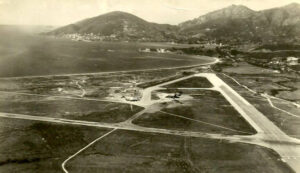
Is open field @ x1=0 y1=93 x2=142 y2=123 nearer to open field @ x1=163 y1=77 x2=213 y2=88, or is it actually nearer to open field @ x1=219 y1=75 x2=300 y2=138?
open field @ x1=219 y1=75 x2=300 y2=138

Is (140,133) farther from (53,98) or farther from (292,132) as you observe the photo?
(53,98)

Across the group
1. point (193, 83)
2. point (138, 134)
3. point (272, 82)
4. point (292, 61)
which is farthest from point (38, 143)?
point (292, 61)

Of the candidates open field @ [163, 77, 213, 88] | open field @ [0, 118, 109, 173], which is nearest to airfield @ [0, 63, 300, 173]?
open field @ [0, 118, 109, 173]

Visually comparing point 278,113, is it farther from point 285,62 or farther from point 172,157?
point 285,62

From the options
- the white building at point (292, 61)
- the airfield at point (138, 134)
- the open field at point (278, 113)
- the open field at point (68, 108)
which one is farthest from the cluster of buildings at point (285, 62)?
the open field at point (68, 108)

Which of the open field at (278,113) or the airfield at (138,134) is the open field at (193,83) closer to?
the open field at (278,113)

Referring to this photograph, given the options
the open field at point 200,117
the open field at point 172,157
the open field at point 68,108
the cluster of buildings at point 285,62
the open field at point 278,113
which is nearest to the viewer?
the open field at point 172,157
